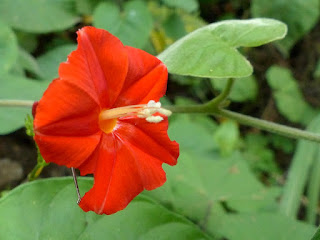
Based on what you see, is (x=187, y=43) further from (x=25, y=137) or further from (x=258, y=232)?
(x=25, y=137)

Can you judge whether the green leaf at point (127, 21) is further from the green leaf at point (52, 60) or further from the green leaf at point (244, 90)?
the green leaf at point (244, 90)

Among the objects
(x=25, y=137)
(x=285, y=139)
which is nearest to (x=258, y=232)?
(x=25, y=137)

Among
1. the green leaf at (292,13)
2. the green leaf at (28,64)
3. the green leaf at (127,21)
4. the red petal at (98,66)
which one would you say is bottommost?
the green leaf at (292,13)

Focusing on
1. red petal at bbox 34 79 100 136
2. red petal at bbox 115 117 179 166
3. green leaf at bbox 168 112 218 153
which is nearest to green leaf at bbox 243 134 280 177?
green leaf at bbox 168 112 218 153

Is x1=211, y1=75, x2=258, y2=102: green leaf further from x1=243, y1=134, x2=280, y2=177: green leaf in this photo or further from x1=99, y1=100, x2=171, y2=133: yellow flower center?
x1=99, y1=100, x2=171, y2=133: yellow flower center

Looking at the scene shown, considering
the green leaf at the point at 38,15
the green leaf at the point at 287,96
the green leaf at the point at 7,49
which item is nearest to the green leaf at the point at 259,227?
the green leaf at the point at 7,49

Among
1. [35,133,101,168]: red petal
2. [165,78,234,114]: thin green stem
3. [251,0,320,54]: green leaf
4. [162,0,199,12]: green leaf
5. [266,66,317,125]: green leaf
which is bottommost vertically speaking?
[266,66,317,125]: green leaf
